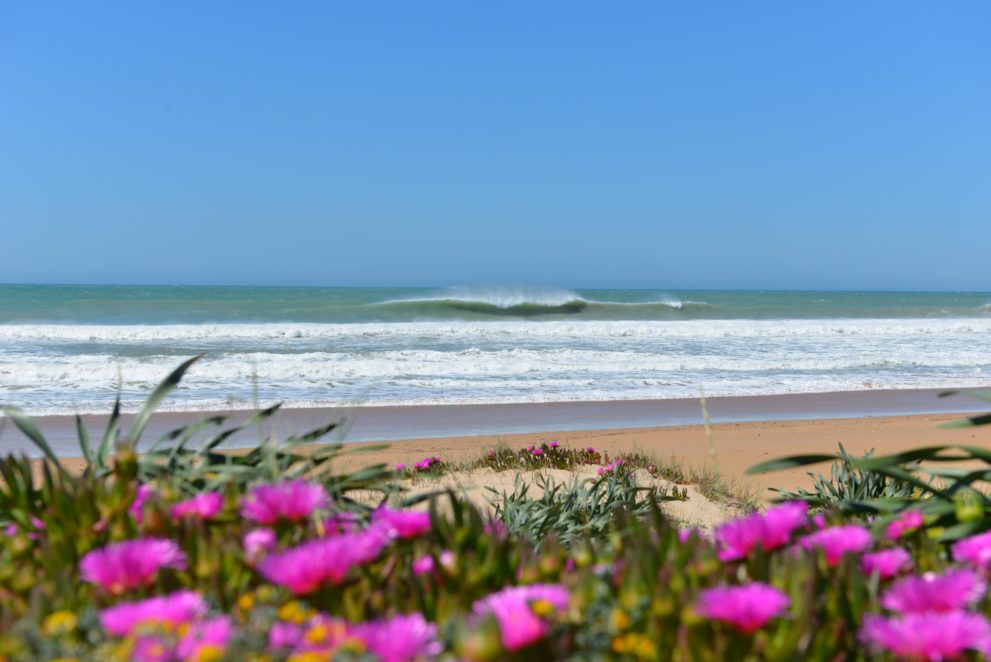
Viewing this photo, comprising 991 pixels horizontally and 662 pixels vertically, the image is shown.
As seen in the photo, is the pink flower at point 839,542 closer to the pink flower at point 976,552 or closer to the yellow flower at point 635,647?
the pink flower at point 976,552

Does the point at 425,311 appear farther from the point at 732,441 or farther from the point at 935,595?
the point at 935,595

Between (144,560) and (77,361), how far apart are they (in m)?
15.9

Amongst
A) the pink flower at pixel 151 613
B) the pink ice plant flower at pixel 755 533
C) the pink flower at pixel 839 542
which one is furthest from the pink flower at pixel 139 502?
the pink flower at pixel 839 542

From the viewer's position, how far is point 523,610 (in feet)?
3.45

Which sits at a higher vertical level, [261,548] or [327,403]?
[261,548]

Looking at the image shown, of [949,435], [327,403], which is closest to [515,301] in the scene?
[327,403]

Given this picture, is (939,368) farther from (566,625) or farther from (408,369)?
(566,625)

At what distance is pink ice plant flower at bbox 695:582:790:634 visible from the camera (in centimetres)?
106

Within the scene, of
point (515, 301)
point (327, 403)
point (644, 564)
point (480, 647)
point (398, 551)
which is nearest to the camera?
point (480, 647)

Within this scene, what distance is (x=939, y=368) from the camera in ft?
55.5

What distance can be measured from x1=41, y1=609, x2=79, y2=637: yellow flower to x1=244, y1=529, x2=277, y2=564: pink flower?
0.77ft

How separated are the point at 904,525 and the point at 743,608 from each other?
0.74 m

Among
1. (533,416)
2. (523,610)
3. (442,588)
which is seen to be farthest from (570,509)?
(533,416)

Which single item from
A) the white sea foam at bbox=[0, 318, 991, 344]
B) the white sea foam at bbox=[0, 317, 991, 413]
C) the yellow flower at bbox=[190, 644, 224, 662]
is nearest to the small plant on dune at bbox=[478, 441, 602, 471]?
the white sea foam at bbox=[0, 317, 991, 413]
